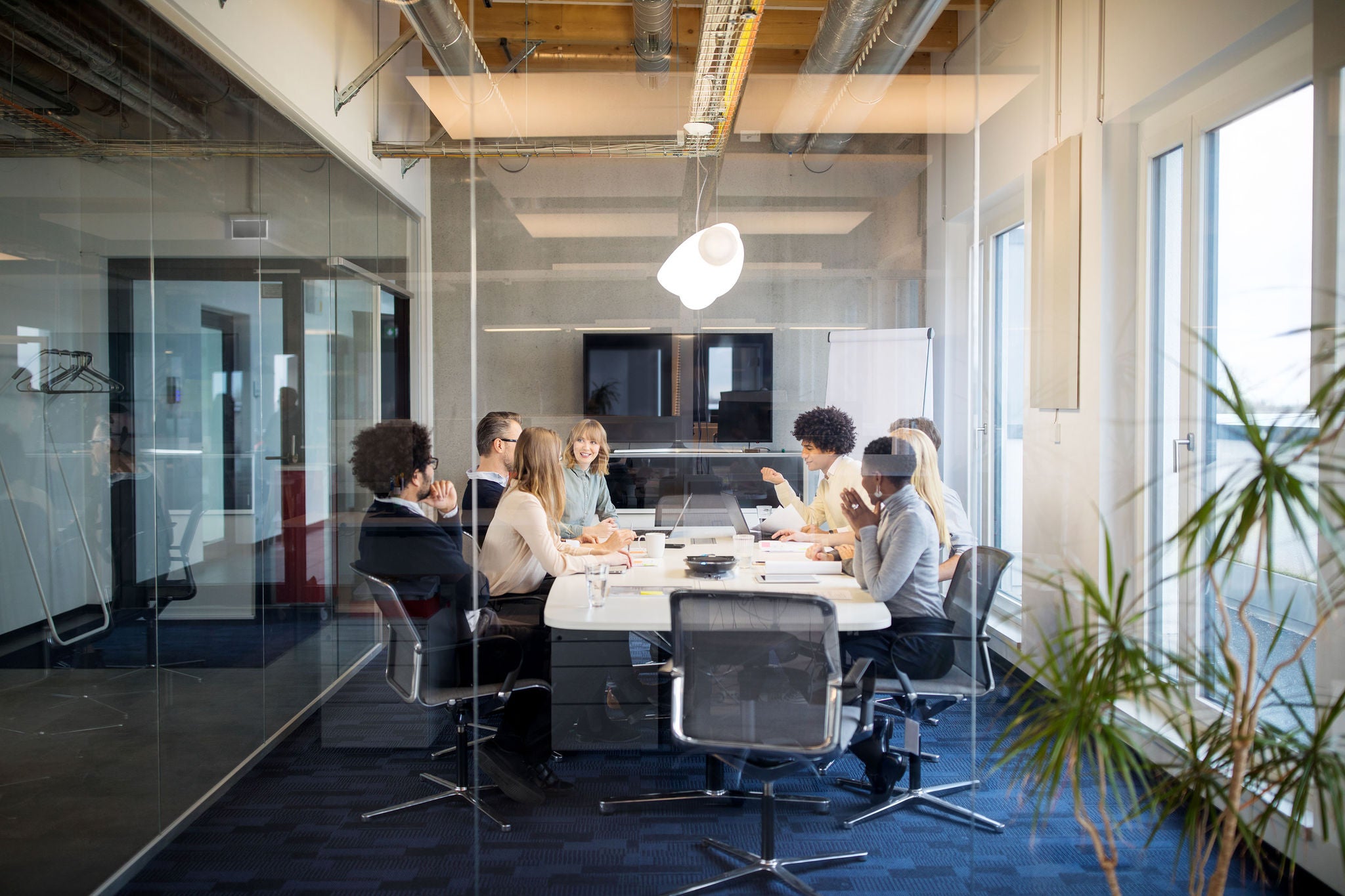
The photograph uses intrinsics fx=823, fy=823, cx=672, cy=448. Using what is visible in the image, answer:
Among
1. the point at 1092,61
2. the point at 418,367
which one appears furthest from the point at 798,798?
the point at 1092,61

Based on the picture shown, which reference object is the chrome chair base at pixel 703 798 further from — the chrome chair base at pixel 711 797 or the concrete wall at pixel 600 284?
the concrete wall at pixel 600 284

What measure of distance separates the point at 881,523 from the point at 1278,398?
1286mm

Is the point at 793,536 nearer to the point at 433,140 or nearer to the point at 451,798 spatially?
the point at 451,798

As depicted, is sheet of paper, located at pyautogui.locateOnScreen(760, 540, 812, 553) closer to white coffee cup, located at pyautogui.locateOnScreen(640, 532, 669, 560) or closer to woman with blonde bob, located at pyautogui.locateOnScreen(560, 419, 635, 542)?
white coffee cup, located at pyautogui.locateOnScreen(640, 532, 669, 560)

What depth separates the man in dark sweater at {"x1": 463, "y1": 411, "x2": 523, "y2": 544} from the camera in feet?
9.52

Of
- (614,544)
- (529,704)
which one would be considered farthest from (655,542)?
(529,704)

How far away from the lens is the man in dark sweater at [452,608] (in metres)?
2.93

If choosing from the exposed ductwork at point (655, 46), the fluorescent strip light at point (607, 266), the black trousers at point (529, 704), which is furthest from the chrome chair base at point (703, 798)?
the exposed ductwork at point (655, 46)

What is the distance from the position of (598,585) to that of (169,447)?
1653 millimetres

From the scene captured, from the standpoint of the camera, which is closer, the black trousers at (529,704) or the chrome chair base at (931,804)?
the black trousers at (529,704)

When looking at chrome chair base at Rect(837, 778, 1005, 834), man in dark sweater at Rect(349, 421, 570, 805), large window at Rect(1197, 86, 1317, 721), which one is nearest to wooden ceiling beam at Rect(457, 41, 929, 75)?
man in dark sweater at Rect(349, 421, 570, 805)

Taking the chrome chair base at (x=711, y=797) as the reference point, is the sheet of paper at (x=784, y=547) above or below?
above

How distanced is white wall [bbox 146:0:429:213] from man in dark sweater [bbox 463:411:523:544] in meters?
0.82

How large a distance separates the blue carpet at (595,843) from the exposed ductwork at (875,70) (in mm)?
2119
